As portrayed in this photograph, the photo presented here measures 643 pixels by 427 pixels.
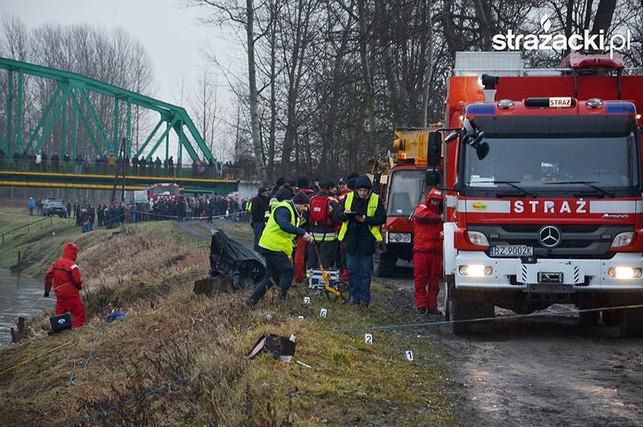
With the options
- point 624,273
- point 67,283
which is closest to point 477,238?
point 624,273

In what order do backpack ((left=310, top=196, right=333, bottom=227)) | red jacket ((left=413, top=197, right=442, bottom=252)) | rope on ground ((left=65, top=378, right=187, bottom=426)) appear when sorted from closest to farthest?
rope on ground ((left=65, top=378, right=187, bottom=426)) < red jacket ((left=413, top=197, right=442, bottom=252)) < backpack ((left=310, top=196, right=333, bottom=227))

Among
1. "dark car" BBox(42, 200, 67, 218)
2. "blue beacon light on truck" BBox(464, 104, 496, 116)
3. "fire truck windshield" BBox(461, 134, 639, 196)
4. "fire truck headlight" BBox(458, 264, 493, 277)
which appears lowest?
"dark car" BBox(42, 200, 67, 218)

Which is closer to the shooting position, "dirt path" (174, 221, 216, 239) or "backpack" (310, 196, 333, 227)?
"backpack" (310, 196, 333, 227)

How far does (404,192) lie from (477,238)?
34.7 feet

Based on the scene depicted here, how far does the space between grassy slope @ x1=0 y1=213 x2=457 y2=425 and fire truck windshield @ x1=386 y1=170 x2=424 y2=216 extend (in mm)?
3627

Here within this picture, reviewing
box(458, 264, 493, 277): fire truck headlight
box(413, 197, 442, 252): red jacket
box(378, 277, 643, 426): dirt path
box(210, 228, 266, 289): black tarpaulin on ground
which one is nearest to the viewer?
box(378, 277, 643, 426): dirt path

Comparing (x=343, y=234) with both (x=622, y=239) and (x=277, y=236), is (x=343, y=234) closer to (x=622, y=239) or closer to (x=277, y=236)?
(x=277, y=236)

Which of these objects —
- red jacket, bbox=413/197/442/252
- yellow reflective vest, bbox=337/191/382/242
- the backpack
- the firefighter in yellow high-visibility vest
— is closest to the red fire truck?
yellow reflective vest, bbox=337/191/382/242

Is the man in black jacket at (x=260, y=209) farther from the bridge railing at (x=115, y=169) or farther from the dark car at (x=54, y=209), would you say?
the dark car at (x=54, y=209)

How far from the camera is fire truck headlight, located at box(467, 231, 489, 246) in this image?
1298 centimetres

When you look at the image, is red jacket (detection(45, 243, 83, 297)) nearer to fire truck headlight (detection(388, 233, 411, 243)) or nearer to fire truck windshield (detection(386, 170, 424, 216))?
fire truck headlight (detection(388, 233, 411, 243))

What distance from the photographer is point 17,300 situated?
3391 centimetres

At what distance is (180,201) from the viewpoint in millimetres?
60469

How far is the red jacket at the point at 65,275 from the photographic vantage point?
19312mm
